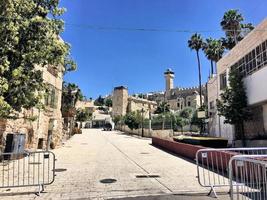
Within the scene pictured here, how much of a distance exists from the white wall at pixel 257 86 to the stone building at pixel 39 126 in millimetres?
13287

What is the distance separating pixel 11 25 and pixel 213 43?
146ft

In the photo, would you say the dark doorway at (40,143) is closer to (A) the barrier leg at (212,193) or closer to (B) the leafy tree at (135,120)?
(A) the barrier leg at (212,193)

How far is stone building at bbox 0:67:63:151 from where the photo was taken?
Result: 50.4ft

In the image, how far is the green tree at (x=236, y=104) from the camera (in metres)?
22.8

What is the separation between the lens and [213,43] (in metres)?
49.4

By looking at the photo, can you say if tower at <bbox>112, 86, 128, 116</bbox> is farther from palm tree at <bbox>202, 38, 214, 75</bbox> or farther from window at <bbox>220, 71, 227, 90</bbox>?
window at <bbox>220, 71, 227, 90</bbox>

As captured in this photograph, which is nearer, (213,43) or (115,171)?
(115,171)

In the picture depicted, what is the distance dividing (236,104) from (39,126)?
15051 mm

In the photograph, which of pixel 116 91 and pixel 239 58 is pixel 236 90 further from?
pixel 116 91

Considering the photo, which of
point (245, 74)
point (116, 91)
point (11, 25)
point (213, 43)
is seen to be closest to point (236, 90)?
point (245, 74)

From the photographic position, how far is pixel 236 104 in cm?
2284

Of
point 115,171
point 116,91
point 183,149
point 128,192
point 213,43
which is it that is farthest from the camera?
point 116,91

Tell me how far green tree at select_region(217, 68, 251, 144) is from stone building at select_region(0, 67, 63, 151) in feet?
44.0

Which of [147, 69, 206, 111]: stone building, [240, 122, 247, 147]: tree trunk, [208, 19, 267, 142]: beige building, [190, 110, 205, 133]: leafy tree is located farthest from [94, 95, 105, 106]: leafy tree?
[240, 122, 247, 147]: tree trunk
